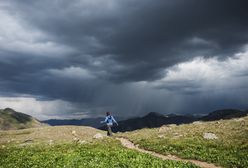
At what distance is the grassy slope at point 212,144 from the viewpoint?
37.3 meters

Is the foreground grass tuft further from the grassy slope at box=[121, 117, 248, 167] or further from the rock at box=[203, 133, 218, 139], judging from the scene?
the rock at box=[203, 133, 218, 139]

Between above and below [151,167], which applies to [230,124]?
above

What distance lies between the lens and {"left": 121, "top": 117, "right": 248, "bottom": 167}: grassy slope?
122ft

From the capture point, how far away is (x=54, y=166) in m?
33.7

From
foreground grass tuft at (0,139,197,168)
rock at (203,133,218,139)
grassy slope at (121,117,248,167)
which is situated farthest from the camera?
rock at (203,133,218,139)

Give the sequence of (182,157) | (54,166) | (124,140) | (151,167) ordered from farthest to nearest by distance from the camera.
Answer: (124,140) < (182,157) < (54,166) < (151,167)

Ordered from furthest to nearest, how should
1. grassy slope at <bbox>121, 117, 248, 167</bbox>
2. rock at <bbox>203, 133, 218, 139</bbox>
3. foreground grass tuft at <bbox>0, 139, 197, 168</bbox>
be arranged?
1. rock at <bbox>203, 133, 218, 139</bbox>
2. grassy slope at <bbox>121, 117, 248, 167</bbox>
3. foreground grass tuft at <bbox>0, 139, 197, 168</bbox>

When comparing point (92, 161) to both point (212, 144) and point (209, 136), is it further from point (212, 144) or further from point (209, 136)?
point (209, 136)

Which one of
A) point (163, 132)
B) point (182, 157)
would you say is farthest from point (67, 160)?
point (163, 132)

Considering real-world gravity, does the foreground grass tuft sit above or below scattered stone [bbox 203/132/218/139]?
below

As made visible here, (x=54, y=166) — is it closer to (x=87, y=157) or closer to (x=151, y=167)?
(x=87, y=157)

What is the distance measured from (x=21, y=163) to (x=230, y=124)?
3727cm

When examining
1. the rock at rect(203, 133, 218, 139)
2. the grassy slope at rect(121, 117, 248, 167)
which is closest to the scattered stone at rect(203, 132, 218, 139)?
the rock at rect(203, 133, 218, 139)

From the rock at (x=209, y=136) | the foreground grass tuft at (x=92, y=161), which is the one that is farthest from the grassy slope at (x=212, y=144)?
the foreground grass tuft at (x=92, y=161)
